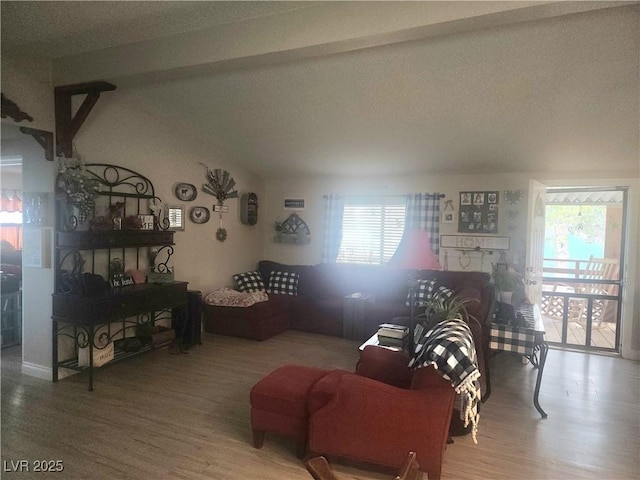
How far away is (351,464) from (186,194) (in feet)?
12.1

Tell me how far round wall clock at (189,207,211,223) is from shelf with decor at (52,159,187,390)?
509 millimetres

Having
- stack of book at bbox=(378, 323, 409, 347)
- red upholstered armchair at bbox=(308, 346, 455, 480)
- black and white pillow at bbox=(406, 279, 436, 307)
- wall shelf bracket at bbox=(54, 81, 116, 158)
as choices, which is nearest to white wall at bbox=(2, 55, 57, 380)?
wall shelf bracket at bbox=(54, 81, 116, 158)

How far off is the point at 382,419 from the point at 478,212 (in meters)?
3.66

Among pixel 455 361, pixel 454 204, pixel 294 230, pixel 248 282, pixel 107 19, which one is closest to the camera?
pixel 455 361

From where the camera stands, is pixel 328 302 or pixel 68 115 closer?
pixel 68 115

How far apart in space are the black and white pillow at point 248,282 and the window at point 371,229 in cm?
124

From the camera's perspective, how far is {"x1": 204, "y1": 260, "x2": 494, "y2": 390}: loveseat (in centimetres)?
502

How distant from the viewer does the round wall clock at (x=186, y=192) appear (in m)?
4.95

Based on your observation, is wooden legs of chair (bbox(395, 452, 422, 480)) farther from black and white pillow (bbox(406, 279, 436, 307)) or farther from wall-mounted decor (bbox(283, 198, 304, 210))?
wall-mounted decor (bbox(283, 198, 304, 210))

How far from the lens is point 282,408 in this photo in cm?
256

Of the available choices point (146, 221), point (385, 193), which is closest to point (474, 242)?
point (385, 193)

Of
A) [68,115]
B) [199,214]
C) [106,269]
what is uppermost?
[68,115]

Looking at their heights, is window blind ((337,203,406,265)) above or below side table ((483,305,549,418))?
above

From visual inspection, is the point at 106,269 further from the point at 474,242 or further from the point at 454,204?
the point at 474,242
